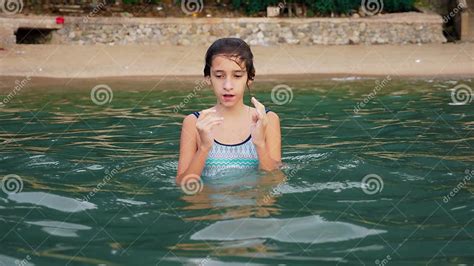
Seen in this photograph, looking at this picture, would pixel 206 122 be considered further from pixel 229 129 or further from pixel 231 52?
pixel 229 129

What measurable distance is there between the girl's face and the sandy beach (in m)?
8.88

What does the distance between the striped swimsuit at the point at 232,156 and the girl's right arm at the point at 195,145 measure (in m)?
0.15

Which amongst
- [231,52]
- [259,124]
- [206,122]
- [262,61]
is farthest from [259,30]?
[206,122]

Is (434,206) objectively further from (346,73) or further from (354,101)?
(346,73)

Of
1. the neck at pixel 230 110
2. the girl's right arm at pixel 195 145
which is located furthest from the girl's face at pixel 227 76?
the neck at pixel 230 110

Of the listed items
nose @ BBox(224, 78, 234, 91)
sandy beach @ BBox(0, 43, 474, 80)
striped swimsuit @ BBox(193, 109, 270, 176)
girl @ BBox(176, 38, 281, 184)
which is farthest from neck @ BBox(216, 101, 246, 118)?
sandy beach @ BBox(0, 43, 474, 80)

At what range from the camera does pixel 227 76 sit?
5992 millimetres

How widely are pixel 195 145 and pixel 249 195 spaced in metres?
0.83

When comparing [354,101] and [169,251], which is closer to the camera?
[169,251]

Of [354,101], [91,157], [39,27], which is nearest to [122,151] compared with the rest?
[91,157]

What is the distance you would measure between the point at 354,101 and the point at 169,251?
290 inches

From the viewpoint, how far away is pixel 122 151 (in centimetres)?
812

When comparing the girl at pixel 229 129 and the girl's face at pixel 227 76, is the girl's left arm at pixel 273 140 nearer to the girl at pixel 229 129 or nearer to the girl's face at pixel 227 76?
the girl at pixel 229 129

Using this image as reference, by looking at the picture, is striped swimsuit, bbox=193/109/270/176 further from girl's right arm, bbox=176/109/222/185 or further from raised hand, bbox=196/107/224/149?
raised hand, bbox=196/107/224/149
